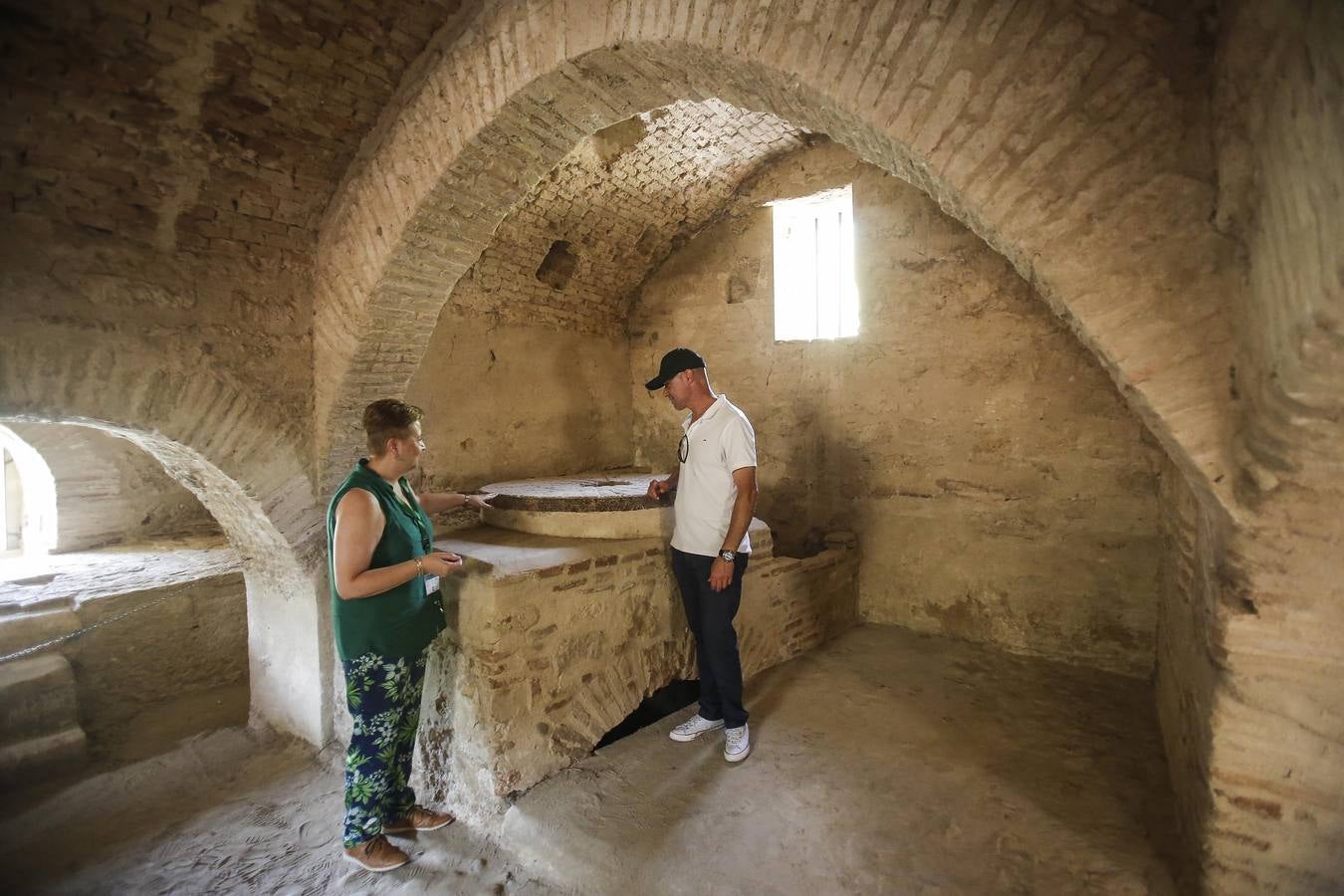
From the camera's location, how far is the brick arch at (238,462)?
306 cm

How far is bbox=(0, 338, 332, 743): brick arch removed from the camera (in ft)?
10.0

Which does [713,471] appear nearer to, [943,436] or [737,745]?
[737,745]

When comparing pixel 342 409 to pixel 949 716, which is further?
pixel 342 409

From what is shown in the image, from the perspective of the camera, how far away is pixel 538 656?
123 inches

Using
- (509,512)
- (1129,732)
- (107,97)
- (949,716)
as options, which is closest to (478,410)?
(509,512)

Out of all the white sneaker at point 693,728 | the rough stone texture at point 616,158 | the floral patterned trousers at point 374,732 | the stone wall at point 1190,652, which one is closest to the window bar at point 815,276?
the rough stone texture at point 616,158

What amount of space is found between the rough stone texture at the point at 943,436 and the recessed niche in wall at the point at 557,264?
128 cm

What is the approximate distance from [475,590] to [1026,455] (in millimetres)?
3819

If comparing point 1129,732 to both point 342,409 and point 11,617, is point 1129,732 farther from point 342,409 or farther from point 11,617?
point 11,617

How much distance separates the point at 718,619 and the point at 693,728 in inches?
26.7

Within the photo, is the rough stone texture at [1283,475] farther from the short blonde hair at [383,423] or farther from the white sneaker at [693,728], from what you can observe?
the short blonde hair at [383,423]

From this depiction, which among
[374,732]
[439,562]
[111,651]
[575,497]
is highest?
[575,497]

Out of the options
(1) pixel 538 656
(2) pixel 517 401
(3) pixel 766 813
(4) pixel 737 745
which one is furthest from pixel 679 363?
(2) pixel 517 401

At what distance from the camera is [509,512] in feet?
13.8
